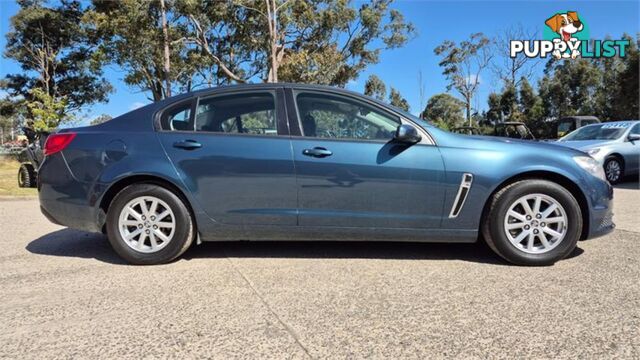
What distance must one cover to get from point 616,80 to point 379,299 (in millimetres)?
33158

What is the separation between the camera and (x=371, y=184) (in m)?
3.78

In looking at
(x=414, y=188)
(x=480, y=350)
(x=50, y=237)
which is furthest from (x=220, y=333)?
(x=50, y=237)

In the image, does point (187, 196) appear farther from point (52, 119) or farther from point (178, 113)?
point (52, 119)

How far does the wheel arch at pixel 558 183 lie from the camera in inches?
151

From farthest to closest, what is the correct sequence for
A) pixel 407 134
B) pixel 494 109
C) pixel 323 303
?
pixel 494 109
pixel 407 134
pixel 323 303

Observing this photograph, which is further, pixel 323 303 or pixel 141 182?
pixel 141 182

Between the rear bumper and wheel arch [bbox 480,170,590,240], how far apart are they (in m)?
3.31

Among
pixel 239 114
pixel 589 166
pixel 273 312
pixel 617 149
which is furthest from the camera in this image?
pixel 617 149

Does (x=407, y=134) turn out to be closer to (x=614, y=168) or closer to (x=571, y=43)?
(x=614, y=168)

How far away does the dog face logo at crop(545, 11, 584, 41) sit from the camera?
24422 millimetres

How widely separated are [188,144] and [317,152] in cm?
→ 109

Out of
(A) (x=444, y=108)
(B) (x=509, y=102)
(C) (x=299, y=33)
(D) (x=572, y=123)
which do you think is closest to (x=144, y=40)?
(C) (x=299, y=33)

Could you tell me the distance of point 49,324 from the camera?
9.18 ft

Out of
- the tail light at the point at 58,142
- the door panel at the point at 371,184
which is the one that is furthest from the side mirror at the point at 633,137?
the tail light at the point at 58,142
